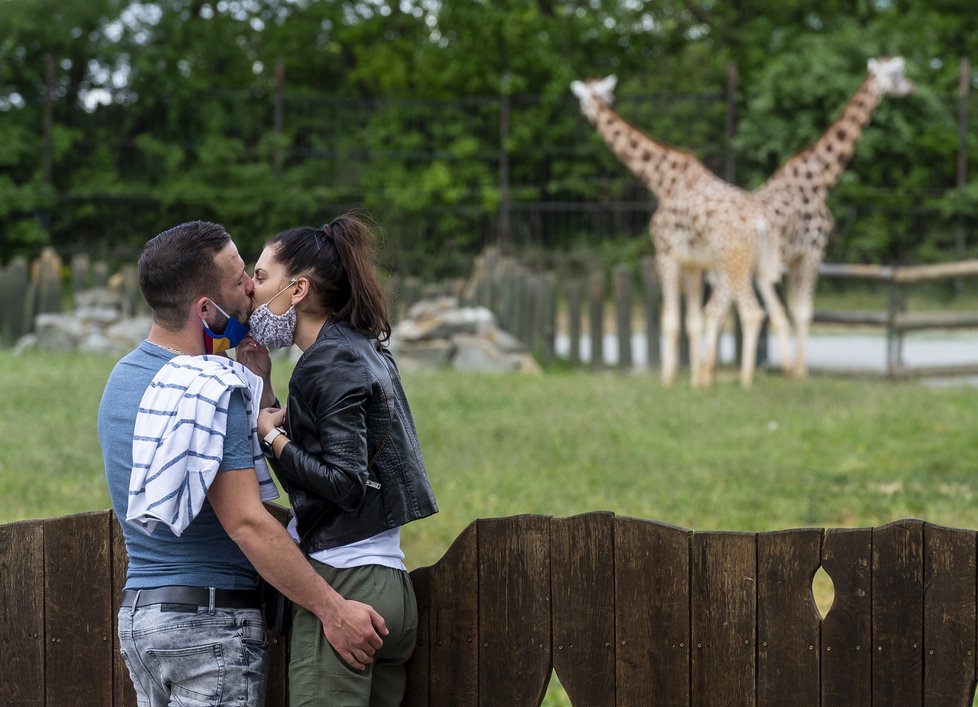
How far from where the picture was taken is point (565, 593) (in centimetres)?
304

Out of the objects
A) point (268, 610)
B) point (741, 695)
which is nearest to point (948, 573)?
point (741, 695)

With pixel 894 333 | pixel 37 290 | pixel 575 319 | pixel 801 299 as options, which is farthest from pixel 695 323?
pixel 37 290

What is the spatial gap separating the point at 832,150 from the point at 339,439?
37.8 feet

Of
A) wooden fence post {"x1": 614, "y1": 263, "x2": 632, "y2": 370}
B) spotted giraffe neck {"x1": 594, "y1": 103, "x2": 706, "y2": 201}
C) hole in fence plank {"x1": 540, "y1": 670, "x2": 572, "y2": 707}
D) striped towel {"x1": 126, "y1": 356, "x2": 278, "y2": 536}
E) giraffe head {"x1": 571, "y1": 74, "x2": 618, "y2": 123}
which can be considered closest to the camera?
striped towel {"x1": 126, "y1": 356, "x2": 278, "y2": 536}

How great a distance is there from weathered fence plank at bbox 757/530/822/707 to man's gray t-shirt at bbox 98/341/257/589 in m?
1.22

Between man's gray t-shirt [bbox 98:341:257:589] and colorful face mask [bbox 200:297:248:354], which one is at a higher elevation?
colorful face mask [bbox 200:297:248:354]

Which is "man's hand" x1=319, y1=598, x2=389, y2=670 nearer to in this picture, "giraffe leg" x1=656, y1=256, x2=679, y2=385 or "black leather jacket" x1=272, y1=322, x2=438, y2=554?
"black leather jacket" x1=272, y1=322, x2=438, y2=554

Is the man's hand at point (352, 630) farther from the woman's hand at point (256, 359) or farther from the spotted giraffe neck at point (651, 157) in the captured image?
the spotted giraffe neck at point (651, 157)

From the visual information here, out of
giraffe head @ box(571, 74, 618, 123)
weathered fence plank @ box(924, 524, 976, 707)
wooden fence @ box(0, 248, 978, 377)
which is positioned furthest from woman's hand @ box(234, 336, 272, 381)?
giraffe head @ box(571, 74, 618, 123)

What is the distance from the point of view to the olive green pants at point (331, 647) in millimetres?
2680

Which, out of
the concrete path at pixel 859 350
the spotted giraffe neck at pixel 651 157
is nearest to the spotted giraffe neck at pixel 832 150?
the spotted giraffe neck at pixel 651 157

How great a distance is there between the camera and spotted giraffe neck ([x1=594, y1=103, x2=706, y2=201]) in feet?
42.7

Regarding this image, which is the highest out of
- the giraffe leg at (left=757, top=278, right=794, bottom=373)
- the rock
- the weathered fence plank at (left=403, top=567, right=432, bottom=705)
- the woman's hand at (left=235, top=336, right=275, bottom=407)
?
the woman's hand at (left=235, top=336, right=275, bottom=407)

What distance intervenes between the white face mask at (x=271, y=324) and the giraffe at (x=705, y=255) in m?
9.46
